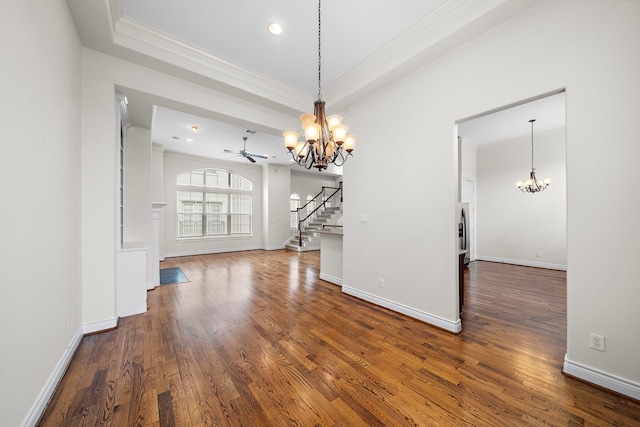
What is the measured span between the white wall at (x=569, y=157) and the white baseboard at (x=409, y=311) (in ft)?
0.05

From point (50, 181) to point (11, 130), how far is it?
0.61 meters

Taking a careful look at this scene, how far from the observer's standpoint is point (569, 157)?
1929 millimetres

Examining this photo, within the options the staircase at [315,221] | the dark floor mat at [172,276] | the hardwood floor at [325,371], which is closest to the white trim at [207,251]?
the staircase at [315,221]

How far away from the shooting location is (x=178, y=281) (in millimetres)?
4688

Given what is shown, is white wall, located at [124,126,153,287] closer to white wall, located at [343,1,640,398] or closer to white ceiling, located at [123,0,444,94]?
white ceiling, located at [123,0,444,94]

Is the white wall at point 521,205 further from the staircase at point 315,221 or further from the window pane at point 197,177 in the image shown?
the window pane at point 197,177

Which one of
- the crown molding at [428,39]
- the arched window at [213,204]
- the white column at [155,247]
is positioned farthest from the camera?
the arched window at [213,204]

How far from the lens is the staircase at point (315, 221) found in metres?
8.98

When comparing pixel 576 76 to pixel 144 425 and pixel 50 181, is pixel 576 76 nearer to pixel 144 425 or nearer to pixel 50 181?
pixel 144 425

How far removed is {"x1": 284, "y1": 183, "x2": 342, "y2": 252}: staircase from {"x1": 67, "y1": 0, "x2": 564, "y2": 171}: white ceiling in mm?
5090

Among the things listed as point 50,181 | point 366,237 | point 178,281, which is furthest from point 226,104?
point 178,281

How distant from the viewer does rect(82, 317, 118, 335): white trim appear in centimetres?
257

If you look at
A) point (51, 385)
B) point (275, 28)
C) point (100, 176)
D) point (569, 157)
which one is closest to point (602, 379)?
point (569, 157)

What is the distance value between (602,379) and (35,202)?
4240mm
